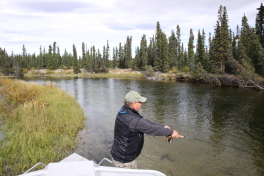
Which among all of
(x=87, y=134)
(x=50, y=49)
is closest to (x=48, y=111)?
(x=87, y=134)

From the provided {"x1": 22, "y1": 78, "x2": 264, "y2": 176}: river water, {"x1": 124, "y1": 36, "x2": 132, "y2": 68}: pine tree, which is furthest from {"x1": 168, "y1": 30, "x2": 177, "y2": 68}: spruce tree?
{"x1": 22, "y1": 78, "x2": 264, "y2": 176}: river water

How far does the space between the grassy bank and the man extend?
147 inches

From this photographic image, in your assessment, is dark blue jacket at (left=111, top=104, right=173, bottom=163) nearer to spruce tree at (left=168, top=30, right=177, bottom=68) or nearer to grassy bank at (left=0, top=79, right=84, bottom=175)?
grassy bank at (left=0, top=79, right=84, bottom=175)

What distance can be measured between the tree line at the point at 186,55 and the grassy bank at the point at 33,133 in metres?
33.7

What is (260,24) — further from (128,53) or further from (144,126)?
(128,53)

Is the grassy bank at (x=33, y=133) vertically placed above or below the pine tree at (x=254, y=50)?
below

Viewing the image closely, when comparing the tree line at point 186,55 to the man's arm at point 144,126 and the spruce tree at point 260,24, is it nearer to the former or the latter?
the spruce tree at point 260,24

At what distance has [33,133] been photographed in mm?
7762

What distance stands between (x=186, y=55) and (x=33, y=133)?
250 feet

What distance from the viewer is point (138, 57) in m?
84.0

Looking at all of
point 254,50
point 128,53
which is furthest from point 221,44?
point 128,53

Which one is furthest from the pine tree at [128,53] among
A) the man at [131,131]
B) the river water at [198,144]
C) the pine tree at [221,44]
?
the man at [131,131]

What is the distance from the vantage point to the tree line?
1534 inches

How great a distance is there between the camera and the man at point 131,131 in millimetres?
3287
